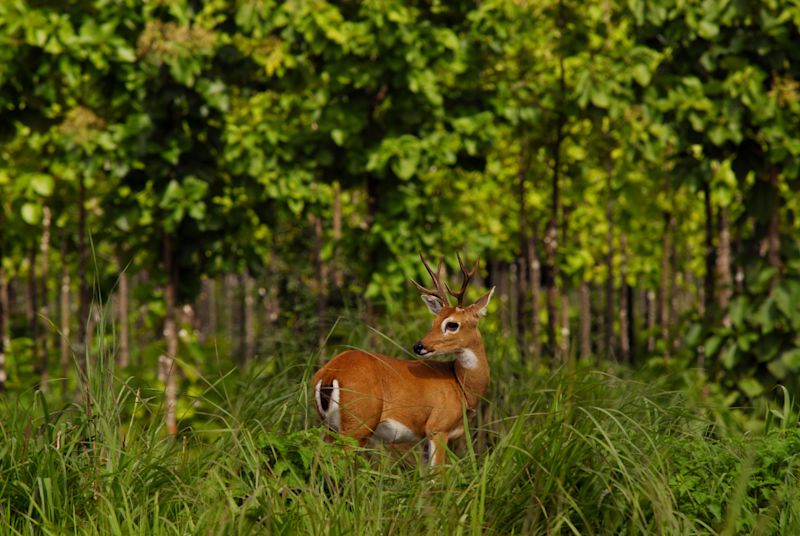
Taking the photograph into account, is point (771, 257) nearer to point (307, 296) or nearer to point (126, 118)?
point (126, 118)

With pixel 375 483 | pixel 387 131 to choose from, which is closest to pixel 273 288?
pixel 387 131

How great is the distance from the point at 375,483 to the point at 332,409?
2.52 ft

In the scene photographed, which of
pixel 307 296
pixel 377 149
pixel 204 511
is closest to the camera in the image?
pixel 204 511

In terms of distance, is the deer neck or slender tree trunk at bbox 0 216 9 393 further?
slender tree trunk at bbox 0 216 9 393

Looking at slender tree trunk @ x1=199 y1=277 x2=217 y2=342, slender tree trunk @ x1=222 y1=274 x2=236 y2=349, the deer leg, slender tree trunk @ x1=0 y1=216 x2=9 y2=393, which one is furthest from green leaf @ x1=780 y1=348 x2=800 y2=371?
slender tree trunk @ x1=199 y1=277 x2=217 y2=342

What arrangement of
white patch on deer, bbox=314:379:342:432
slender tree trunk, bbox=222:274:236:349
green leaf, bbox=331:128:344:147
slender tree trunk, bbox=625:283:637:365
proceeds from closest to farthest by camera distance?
1. white patch on deer, bbox=314:379:342:432
2. green leaf, bbox=331:128:344:147
3. slender tree trunk, bbox=625:283:637:365
4. slender tree trunk, bbox=222:274:236:349

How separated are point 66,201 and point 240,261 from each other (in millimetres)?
3404

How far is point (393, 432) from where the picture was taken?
6926 millimetres

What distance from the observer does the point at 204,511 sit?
5137 mm

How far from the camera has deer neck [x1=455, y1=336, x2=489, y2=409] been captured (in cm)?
722

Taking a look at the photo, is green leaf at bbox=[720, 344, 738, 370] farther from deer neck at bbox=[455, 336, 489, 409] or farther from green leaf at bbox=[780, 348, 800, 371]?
deer neck at bbox=[455, 336, 489, 409]

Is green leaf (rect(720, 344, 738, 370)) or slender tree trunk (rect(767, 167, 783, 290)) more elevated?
slender tree trunk (rect(767, 167, 783, 290))

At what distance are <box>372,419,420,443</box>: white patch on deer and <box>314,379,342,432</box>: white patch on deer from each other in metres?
0.34

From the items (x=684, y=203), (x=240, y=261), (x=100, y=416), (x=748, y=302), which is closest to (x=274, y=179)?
(x=240, y=261)
